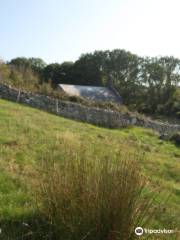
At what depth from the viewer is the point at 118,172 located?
15.3ft

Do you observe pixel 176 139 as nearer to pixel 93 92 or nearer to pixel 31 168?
pixel 31 168

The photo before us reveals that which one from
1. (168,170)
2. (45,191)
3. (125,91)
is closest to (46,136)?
(168,170)

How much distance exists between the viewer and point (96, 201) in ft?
14.9

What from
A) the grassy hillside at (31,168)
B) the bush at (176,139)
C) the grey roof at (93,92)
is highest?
the grey roof at (93,92)

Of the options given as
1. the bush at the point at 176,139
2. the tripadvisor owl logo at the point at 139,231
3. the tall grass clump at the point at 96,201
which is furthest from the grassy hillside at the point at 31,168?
the bush at the point at 176,139

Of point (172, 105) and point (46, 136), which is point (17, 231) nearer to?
point (46, 136)

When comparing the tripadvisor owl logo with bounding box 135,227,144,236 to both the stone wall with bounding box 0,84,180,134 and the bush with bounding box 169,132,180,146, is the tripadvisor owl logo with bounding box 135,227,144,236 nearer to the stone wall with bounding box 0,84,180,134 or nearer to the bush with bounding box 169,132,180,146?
the bush with bounding box 169,132,180,146

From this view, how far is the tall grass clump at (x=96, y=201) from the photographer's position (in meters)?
4.51

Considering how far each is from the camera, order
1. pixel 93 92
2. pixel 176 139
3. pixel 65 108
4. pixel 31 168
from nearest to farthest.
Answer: pixel 31 168, pixel 176 139, pixel 65 108, pixel 93 92

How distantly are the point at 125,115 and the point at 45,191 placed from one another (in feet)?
65.0

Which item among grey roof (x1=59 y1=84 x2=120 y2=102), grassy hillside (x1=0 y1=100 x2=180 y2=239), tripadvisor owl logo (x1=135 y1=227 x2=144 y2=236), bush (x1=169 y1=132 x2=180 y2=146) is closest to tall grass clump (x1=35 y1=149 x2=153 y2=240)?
tripadvisor owl logo (x1=135 y1=227 x2=144 y2=236)

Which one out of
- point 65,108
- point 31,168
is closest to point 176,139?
point 65,108

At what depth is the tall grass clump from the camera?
4.51 meters

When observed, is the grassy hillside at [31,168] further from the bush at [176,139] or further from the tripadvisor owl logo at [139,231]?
the bush at [176,139]
